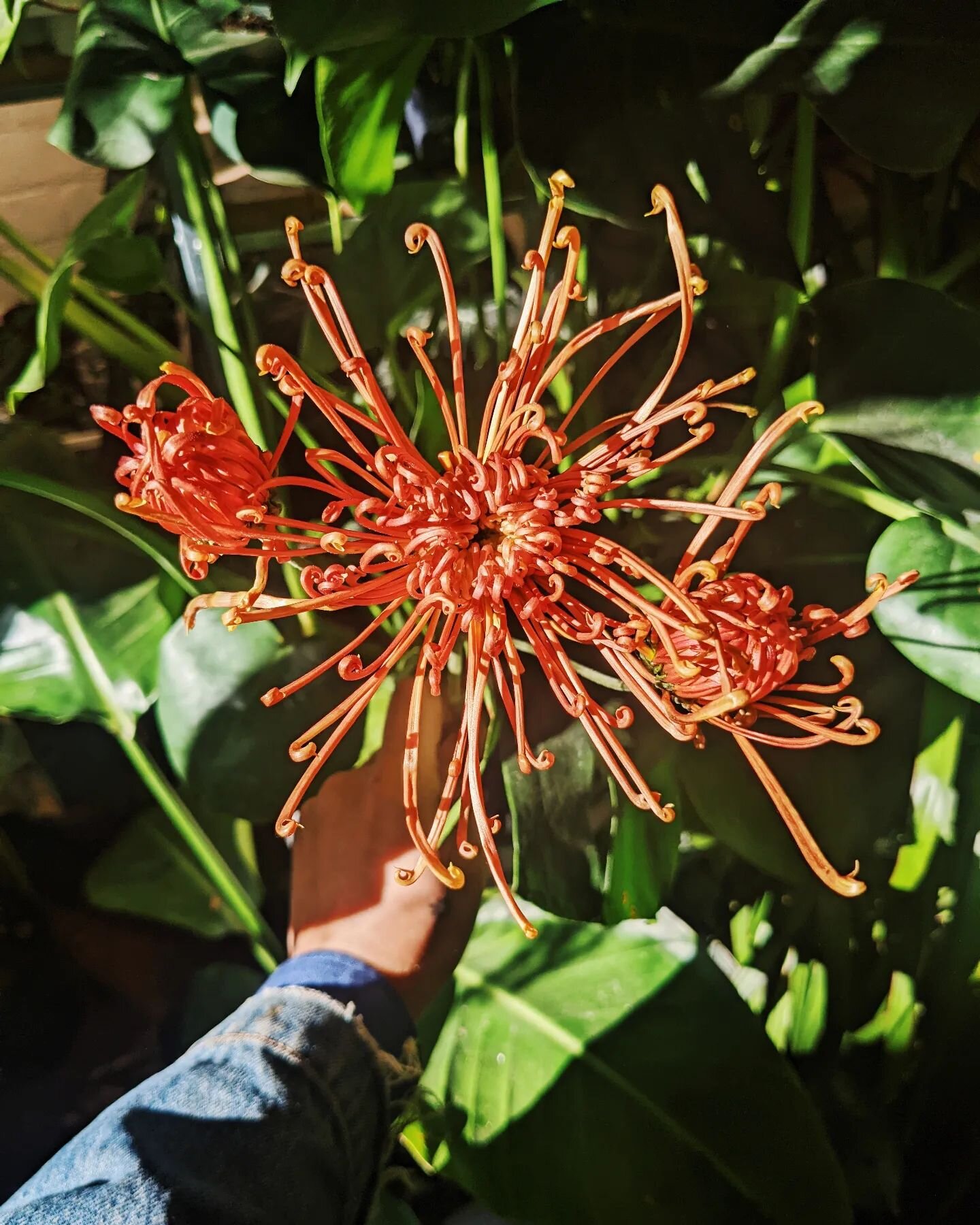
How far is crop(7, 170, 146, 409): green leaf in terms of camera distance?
341 mm

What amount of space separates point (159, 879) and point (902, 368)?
607mm

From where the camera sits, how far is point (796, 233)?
40 cm

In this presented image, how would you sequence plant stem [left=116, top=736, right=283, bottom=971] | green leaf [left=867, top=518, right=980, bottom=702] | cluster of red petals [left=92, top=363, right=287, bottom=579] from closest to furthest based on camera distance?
cluster of red petals [left=92, top=363, right=287, bottom=579] → green leaf [left=867, top=518, right=980, bottom=702] → plant stem [left=116, top=736, right=283, bottom=971]

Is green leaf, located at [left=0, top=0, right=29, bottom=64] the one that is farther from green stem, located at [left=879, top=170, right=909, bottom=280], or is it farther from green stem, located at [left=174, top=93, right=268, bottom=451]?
green stem, located at [left=879, top=170, right=909, bottom=280]

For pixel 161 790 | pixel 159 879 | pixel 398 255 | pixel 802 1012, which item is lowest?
pixel 802 1012

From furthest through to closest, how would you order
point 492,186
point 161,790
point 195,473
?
1. point 161,790
2. point 492,186
3. point 195,473

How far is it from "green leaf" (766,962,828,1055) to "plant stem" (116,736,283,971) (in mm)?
388

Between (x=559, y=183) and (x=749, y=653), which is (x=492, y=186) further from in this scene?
(x=749, y=653)

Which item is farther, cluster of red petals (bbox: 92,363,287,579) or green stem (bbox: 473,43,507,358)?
green stem (bbox: 473,43,507,358)

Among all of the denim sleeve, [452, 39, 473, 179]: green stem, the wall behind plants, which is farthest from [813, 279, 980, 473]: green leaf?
the denim sleeve

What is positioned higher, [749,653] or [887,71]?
[887,71]

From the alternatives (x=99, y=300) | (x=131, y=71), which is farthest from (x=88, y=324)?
(x=131, y=71)

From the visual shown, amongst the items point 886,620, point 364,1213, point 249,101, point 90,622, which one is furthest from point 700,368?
point 364,1213

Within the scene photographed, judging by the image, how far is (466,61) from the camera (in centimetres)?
40
